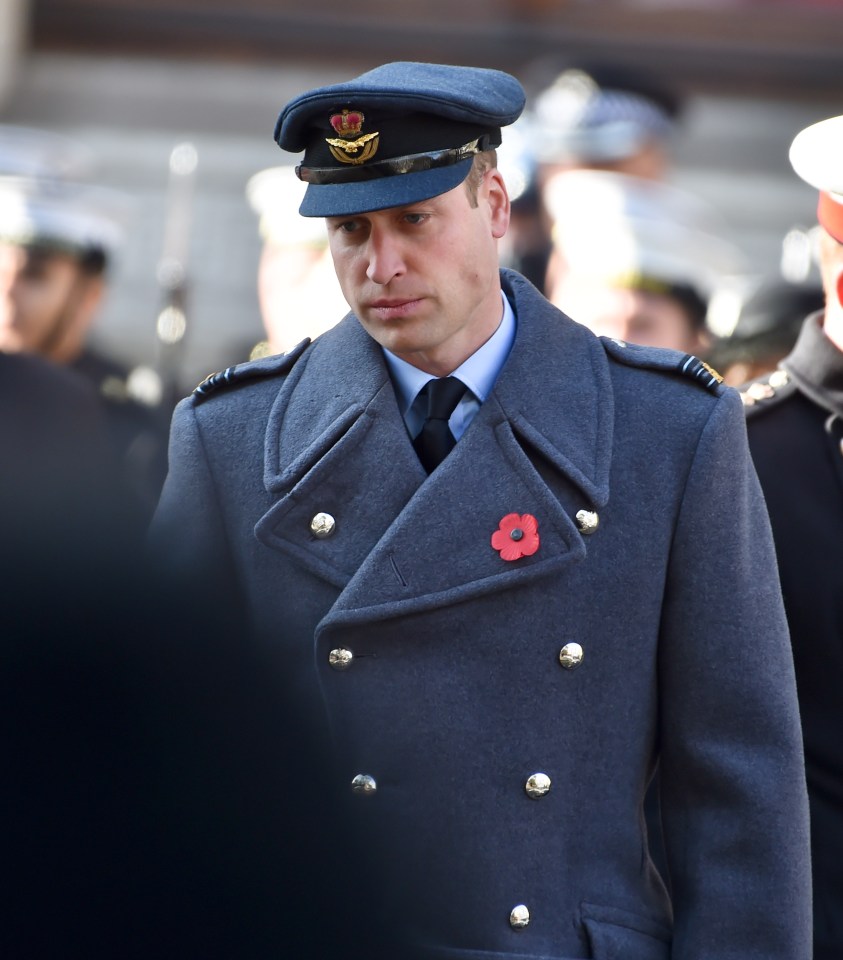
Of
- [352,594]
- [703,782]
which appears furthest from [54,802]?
[703,782]

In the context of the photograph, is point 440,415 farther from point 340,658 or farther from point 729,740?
point 729,740

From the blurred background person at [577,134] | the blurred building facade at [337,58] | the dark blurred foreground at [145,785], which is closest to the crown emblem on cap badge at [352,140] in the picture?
the dark blurred foreground at [145,785]

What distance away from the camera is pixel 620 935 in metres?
2.75

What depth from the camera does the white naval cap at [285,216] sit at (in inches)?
235

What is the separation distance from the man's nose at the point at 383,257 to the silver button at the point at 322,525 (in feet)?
1.14

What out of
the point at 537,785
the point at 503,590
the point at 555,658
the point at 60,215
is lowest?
the point at 537,785

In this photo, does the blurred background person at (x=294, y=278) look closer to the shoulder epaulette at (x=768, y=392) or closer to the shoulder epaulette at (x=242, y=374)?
the shoulder epaulette at (x=768, y=392)

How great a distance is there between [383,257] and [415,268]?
0.05 m

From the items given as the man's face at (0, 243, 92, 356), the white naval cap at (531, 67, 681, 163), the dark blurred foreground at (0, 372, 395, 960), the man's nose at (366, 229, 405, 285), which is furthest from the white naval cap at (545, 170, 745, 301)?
the dark blurred foreground at (0, 372, 395, 960)

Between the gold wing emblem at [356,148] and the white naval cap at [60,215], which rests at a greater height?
the white naval cap at [60,215]

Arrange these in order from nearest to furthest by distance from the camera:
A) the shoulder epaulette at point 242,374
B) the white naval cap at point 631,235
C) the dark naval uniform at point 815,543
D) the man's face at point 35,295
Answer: the shoulder epaulette at point 242,374 → the dark naval uniform at point 815,543 → the white naval cap at point 631,235 → the man's face at point 35,295

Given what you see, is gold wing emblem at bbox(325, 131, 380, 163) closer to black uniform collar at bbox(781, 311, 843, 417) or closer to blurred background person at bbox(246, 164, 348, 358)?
black uniform collar at bbox(781, 311, 843, 417)

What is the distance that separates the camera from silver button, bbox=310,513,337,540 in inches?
111

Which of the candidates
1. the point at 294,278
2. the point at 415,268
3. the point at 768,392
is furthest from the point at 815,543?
the point at 294,278
